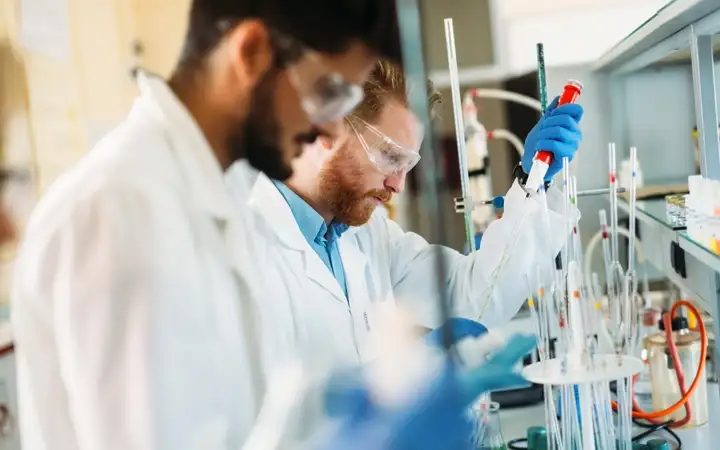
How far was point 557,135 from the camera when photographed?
3.82ft

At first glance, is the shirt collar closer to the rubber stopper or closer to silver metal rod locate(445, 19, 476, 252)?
silver metal rod locate(445, 19, 476, 252)

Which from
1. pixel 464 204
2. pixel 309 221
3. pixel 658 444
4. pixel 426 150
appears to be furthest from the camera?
pixel 658 444

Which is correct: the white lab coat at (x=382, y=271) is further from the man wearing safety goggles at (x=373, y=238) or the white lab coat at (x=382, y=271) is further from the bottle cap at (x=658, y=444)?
the bottle cap at (x=658, y=444)

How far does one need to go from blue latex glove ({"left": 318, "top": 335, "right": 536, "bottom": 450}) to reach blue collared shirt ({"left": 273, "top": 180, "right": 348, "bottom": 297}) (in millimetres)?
268

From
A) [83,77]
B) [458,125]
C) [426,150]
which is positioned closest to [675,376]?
[458,125]

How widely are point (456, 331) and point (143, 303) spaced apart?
0.36 m

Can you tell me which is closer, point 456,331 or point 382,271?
point 456,331

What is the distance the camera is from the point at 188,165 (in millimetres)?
847

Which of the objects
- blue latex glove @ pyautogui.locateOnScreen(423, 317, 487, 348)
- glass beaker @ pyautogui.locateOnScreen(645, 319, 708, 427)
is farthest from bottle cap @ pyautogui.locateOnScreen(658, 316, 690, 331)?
blue latex glove @ pyautogui.locateOnScreen(423, 317, 487, 348)

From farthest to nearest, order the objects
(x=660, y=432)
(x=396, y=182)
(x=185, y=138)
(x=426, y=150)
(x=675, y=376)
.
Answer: (x=675, y=376), (x=660, y=432), (x=396, y=182), (x=185, y=138), (x=426, y=150)

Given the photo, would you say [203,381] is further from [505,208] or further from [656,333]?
[656,333]

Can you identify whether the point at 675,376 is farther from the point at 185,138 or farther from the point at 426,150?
the point at 185,138

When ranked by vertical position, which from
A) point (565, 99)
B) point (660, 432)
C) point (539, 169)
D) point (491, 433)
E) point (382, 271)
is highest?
point (565, 99)

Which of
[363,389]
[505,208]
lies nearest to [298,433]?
[363,389]
